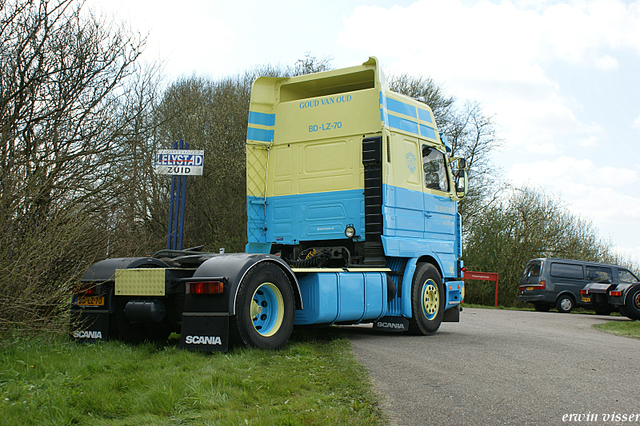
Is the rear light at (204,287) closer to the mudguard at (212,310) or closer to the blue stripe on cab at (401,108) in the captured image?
the mudguard at (212,310)

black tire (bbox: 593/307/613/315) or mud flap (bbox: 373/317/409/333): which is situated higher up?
mud flap (bbox: 373/317/409/333)

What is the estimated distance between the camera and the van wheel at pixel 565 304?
872 inches

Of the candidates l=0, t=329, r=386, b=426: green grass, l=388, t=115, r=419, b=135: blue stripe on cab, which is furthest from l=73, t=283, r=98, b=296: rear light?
l=388, t=115, r=419, b=135: blue stripe on cab

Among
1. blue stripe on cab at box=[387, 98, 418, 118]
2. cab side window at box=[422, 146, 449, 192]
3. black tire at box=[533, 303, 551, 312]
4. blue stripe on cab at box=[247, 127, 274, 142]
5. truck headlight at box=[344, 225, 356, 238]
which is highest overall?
blue stripe on cab at box=[387, 98, 418, 118]

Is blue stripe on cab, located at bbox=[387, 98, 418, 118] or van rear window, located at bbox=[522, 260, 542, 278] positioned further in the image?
van rear window, located at bbox=[522, 260, 542, 278]

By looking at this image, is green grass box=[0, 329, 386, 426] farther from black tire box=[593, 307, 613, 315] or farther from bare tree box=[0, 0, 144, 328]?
black tire box=[593, 307, 613, 315]

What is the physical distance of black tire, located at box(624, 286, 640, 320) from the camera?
14758mm

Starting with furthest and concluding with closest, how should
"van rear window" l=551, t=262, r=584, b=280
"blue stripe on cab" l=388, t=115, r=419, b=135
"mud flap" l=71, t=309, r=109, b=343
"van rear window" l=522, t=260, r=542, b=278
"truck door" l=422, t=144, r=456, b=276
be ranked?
"van rear window" l=522, t=260, r=542, b=278 < "van rear window" l=551, t=262, r=584, b=280 < "truck door" l=422, t=144, r=456, b=276 < "blue stripe on cab" l=388, t=115, r=419, b=135 < "mud flap" l=71, t=309, r=109, b=343

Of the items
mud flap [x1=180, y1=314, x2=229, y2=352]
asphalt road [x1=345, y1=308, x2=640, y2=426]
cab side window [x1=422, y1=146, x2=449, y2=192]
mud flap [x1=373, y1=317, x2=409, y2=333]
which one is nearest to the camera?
asphalt road [x1=345, y1=308, x2=640, y2=426]

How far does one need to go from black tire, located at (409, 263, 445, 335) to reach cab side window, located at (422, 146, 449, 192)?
148 cm

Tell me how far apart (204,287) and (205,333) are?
1.52 ft

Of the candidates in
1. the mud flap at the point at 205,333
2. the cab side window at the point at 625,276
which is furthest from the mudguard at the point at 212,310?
the cab side window at the point at 625,276

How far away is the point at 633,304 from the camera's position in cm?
1481

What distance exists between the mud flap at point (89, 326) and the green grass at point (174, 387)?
1.21 ft
